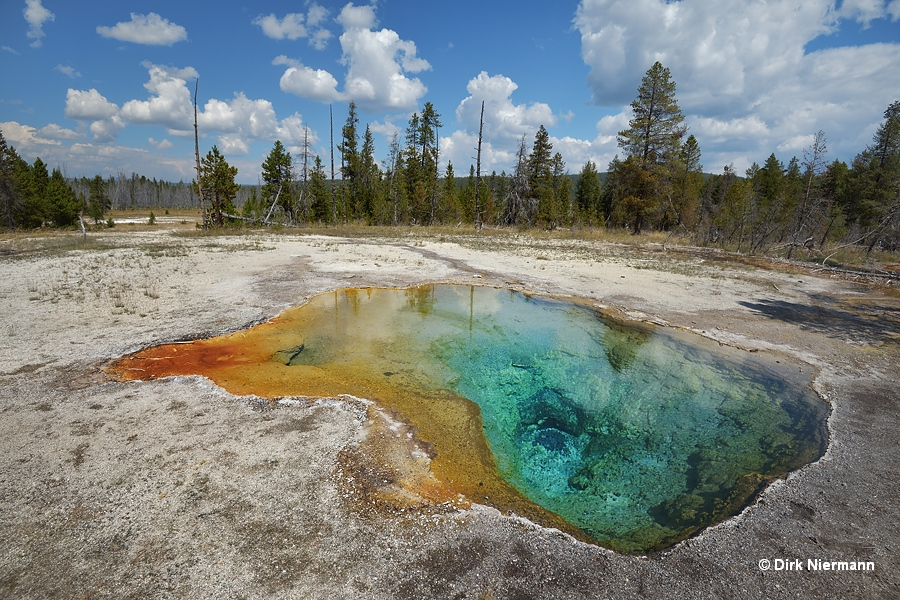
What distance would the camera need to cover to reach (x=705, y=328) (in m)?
9.56

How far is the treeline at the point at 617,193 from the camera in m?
27.5

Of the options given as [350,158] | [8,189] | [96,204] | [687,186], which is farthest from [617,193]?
[96,204]

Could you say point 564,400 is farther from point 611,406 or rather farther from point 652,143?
point 652,143

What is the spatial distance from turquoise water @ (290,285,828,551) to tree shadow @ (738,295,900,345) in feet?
10.7

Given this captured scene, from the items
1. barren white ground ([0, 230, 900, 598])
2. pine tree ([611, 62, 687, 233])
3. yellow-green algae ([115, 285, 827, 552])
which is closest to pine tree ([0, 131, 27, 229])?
barren white ground ([0, 230, 900, 598])

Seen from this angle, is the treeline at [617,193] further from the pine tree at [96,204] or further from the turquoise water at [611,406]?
the turquoise water at [611,406]

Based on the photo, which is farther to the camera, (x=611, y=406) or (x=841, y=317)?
(x=841, y=317)

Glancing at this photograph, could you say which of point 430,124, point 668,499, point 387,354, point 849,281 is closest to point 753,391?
point 668,499

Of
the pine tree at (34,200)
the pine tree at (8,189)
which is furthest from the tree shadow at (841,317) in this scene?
the pine tree at (34,200)

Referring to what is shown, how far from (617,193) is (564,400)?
39.8m

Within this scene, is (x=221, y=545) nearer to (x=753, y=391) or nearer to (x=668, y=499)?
(x=668, y=499)

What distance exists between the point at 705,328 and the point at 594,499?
7.20 m

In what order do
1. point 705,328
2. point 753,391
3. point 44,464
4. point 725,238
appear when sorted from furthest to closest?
point 725,238, point 705,328, point 753,391, point 44,464

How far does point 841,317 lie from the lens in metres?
10.7
